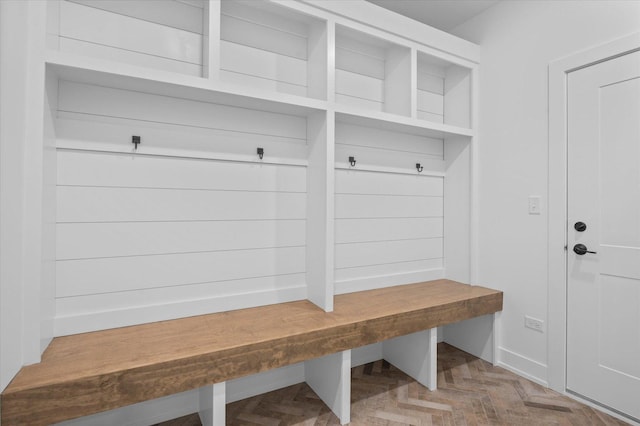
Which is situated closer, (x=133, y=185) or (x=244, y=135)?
(x=133, y=185)

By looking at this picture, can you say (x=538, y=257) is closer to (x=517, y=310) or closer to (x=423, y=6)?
(x=517, y=310)

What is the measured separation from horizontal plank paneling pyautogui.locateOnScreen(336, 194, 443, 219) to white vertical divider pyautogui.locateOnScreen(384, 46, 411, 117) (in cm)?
69

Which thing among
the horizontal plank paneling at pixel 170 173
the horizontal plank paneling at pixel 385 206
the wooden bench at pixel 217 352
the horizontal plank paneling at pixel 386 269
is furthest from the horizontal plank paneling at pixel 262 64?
the wooden bench at pixel 217 352

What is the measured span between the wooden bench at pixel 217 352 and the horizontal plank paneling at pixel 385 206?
0.62 meters

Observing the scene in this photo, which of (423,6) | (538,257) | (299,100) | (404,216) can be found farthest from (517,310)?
(423,6)

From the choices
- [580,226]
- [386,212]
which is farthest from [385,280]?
[580,226]

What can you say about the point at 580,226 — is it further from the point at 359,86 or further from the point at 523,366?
the point at 359,86

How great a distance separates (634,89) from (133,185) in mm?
2926

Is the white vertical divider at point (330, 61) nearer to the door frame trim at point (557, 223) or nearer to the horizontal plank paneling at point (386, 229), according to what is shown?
the horizontal plank paneling at point (386, 229)

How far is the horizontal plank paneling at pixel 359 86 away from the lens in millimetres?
2484

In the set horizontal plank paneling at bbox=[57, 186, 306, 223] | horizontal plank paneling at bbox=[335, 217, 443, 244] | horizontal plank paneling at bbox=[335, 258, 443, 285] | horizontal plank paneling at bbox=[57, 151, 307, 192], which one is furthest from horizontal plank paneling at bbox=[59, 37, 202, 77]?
horizontal plank paneling at bbox=[335, 258, 443, 285]

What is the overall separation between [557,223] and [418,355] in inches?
52.3

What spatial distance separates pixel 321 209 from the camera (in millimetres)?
2100

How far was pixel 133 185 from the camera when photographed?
6.00ft
